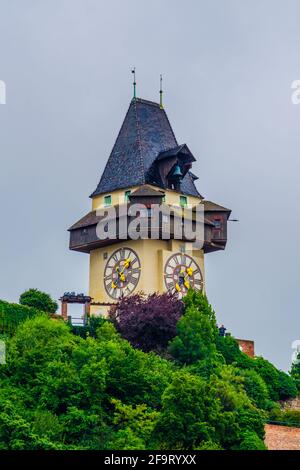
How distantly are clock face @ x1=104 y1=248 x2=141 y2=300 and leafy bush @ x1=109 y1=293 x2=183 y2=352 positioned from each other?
509 centimetres

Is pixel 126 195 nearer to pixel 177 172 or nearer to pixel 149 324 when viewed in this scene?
pixel 177 172

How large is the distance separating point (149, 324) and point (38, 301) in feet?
21.5

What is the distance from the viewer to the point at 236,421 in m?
60.8

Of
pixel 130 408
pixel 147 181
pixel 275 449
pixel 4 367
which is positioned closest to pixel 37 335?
pixel 4 367

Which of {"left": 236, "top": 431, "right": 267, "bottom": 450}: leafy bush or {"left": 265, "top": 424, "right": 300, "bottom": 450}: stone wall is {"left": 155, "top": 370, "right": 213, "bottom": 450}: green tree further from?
{"left": 265, "top": 424, "right": 300, "bottom": 450}: stone wall

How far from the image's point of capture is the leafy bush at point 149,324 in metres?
71.1

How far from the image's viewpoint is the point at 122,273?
255 ft

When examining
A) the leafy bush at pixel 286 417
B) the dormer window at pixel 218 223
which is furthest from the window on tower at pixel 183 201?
the leafy bush at pixel 286 417

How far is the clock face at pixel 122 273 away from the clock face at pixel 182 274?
1554 mm

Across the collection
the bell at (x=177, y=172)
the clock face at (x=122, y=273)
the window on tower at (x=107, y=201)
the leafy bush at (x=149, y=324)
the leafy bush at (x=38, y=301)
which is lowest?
the leafy bush at (x=149, y=324)

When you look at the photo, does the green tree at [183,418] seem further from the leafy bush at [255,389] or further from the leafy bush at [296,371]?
the leafy bush at [296,371]
